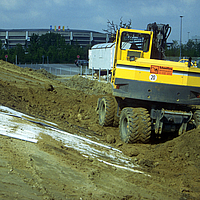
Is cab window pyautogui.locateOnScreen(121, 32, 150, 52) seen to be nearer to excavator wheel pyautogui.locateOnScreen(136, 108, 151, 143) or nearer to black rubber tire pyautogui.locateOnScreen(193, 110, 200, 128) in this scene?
excavator wheel pyautogui.locateOnScreen(136, 108, 151, 143)

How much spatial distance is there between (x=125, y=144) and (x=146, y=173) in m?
2.15

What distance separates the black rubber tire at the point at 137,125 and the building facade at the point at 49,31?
317ft

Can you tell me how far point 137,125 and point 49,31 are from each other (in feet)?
334

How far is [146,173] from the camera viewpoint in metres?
6.05

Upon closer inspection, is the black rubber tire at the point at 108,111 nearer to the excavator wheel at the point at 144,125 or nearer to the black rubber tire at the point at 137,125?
the black rubber tire at the point at 137,125

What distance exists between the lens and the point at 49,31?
104062 mm

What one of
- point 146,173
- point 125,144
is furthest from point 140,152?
point 146,173

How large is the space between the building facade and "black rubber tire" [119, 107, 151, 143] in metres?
96.6

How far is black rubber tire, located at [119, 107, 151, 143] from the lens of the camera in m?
7.75

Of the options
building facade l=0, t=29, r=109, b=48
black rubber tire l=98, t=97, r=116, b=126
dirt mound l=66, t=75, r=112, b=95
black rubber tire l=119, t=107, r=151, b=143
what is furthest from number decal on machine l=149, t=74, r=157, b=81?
building facade l=0, t=29, r=109, b=48

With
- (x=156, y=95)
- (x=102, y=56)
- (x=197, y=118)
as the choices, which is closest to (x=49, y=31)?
(x=102, y=56)

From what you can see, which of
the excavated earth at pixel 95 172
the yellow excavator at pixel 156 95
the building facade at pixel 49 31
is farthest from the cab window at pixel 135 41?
the building facade at pixel 49 31

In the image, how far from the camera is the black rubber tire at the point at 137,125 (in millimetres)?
7754

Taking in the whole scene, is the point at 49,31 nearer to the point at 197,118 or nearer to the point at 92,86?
the point at 92,86
